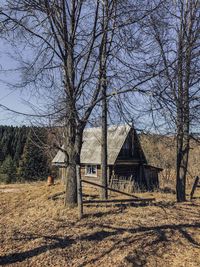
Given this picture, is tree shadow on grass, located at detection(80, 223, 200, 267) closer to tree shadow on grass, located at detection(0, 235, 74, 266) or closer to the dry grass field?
the dry grass field

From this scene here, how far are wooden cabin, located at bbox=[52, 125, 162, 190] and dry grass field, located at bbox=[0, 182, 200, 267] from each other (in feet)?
44.8

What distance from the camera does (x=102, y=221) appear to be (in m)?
7.06

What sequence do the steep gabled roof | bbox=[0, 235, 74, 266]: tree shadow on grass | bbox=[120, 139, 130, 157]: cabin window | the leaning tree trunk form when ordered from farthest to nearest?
bbox=[120, 139, 130, 157]: cabin window
the steep gabled roof
the leaning tree trunk
bbox=[0, 235, 74, 266]: tree shadow on grass

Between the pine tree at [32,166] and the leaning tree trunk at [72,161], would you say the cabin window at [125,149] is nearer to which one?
the leaning tree trunk at [72,161]

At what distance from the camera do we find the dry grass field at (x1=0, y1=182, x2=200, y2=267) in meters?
5.18

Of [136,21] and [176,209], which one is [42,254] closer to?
[176,209]

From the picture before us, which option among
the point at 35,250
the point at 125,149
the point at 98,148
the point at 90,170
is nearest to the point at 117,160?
the point at 125,149

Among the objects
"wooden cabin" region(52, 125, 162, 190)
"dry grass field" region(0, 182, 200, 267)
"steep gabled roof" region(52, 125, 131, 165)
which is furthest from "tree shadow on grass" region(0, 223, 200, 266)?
"steep gabled roof" region(52, 125, 131, 165)

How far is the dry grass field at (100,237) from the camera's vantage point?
518 cm

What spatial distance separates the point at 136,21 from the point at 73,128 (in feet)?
11.3

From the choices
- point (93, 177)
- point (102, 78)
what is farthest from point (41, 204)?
point (93, 177)

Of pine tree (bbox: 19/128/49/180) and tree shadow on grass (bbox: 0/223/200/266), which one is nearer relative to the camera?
tree shadow on grass (bbox: 0/223/200/266)

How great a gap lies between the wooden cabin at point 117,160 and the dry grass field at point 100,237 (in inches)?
538

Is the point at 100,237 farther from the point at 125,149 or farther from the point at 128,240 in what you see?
the point at 125,149
